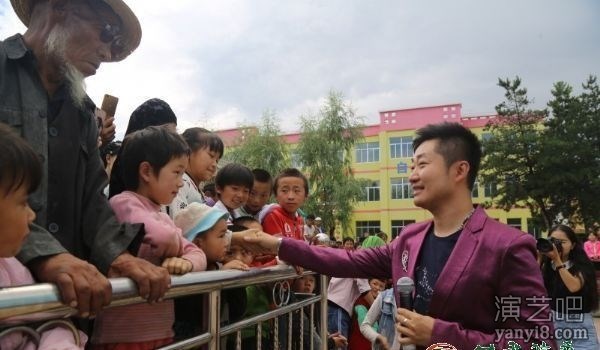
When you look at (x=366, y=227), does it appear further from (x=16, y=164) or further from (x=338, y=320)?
(x=16, y=164)

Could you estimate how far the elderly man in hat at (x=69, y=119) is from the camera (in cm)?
152

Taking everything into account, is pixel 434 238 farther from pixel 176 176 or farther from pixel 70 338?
pixel 70 338

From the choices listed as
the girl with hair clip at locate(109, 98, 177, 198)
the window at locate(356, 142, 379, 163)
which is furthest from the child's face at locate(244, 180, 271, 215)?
the window at locate(356, 142, 379, 163)

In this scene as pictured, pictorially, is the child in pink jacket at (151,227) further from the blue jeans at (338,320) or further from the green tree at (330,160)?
the green tree at (330,160)

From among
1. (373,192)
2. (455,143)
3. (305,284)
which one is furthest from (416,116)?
(455,143)

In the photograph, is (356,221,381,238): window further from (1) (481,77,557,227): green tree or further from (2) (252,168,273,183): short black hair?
(2) (252,168,273,183): short black hair

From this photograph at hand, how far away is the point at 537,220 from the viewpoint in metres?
24.3

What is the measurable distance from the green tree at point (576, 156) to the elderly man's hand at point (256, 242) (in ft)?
74.7

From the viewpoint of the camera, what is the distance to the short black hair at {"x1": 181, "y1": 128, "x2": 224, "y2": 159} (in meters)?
2.87

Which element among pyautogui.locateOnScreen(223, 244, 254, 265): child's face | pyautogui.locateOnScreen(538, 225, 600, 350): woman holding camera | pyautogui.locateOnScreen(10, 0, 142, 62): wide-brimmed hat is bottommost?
pyautogui.locateOnScreen(538, 225, 600, 350): woman holding camera

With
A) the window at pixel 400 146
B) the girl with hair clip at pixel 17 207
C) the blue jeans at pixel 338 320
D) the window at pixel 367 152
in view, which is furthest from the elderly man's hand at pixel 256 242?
the window at pixel 367 152

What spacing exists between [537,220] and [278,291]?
25.1 metres

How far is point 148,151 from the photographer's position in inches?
74.2

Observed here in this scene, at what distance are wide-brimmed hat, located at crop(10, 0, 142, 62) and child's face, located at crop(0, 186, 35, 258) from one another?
107cm
